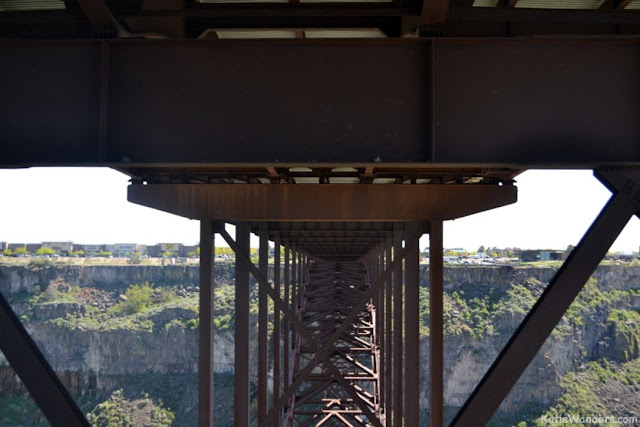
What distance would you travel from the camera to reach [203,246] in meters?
6.01

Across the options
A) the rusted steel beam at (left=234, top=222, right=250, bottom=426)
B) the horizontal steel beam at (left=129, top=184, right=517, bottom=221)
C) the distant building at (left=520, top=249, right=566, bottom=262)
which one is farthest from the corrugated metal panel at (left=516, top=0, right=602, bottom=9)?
the distant building at (left=520, top=249, right=566, bottom=262)

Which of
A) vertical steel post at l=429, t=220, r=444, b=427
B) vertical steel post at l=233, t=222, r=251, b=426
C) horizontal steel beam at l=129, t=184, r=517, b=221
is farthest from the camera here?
vertical steel post at l=233, t=222, r=251, b=426

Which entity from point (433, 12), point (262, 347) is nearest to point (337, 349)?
point (262, 347)

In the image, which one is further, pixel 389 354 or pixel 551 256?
pixel 551 256

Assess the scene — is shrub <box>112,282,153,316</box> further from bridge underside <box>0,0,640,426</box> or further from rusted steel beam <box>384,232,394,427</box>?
bridge underside <box>0,0,640,426</box>

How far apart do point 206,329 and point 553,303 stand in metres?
3.70

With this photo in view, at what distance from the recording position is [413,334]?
7.09 m

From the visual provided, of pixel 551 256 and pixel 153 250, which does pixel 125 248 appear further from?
pixel 551 256

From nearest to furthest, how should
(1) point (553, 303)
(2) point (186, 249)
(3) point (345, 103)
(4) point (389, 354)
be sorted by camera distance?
(1) point (553, 303), (3) point (345, 103), (4) point (389, 354), (2) point (186, 249)

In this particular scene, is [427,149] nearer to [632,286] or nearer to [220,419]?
[220,419]

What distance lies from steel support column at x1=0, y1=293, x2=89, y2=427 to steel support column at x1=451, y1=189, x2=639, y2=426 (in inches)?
114

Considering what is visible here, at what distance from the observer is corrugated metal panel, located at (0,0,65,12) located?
4.10 meters

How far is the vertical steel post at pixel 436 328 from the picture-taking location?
5793 mm

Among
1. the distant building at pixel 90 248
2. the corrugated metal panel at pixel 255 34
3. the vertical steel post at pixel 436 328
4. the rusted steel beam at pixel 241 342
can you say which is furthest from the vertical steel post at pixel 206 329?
the distant building at pixel 90 248
